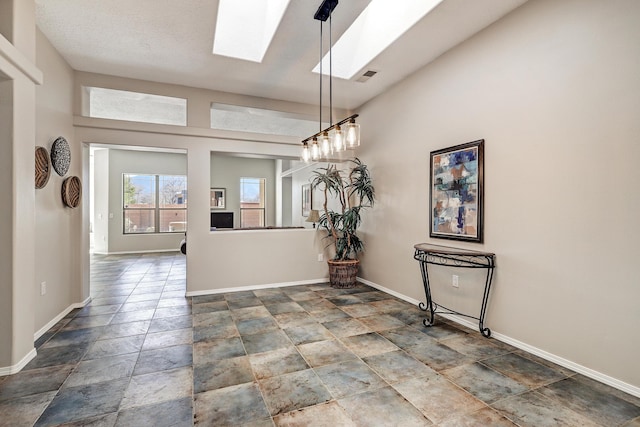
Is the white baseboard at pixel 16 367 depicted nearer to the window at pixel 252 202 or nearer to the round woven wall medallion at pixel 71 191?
the round woven wall medallion at pixel 71 191

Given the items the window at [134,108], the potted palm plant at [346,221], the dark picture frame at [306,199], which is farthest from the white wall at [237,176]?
the potted palm plant at [346,221]

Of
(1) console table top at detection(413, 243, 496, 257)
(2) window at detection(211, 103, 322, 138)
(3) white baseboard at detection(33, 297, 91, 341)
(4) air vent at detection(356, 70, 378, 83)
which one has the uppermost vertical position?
(2) window at detection(211, 103, 322, 138)

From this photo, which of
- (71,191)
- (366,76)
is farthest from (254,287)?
(366,76)

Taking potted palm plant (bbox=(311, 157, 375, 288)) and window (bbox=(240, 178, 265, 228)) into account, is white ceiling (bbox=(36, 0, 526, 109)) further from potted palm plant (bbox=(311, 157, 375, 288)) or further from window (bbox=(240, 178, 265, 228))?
window (bbox=(240, 178, 265, 228))

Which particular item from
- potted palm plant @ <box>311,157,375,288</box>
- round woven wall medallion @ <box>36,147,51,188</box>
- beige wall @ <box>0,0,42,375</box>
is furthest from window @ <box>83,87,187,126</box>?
potted palm plant @ <box>311,157,375,288</box>

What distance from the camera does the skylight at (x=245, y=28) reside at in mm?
3113

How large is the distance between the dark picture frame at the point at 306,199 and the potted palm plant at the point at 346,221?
2.96 m

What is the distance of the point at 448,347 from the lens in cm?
270

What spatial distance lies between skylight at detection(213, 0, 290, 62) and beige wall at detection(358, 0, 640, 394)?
1940 mm

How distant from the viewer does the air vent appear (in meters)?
3.83

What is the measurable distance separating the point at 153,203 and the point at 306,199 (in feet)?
14.3

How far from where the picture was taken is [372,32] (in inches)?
136

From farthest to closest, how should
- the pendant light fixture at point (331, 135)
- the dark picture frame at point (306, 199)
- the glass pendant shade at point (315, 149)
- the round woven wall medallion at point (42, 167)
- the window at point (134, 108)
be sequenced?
1. the dark picture frame at point (306, 199)
2. the window at point (134, 108)
3. the glass pendant shade at point (315, 149)
4. the round woven wall medallion at point (42, 167)
5. the pendant light fixture at point (331, 135)

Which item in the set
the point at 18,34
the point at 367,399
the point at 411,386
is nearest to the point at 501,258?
the point at 411,386
